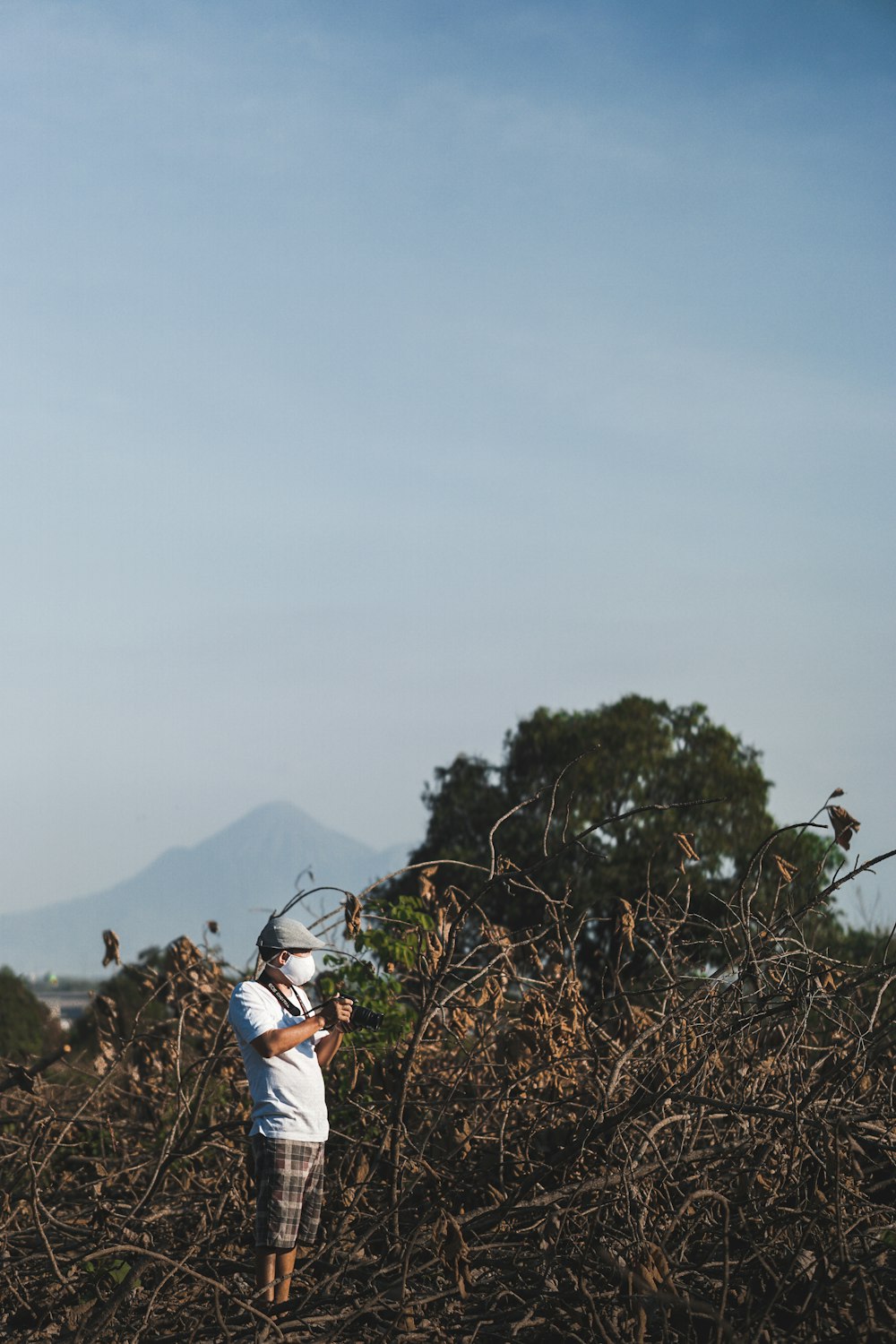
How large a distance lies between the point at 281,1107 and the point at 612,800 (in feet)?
52.1

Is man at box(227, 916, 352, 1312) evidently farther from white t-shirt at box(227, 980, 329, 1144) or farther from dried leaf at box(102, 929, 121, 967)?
dried leaf at box(102, 929, 121, 967)

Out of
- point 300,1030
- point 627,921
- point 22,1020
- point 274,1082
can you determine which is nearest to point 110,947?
point 274,1082

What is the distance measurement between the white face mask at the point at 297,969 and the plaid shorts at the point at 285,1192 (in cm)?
56

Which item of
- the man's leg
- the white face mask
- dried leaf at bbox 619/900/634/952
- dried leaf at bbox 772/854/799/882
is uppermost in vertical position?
dried leaf at bbox 772/854/799/882

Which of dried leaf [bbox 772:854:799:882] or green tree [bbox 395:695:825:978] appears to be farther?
green tree [bbox 395:695:825:978]

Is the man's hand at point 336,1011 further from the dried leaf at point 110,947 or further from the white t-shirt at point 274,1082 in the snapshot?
the dried leaf at point 110,947

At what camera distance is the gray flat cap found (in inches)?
194

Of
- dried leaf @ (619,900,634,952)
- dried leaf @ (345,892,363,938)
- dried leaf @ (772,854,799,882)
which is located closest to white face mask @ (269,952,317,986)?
dried leaf @ (345,892,363,938)

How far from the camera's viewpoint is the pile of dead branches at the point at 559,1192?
4066 millimetres

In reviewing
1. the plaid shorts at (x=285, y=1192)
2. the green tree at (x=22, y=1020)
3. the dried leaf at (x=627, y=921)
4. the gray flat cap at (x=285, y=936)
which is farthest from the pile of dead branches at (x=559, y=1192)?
the green tree at (x=22, y=1020)

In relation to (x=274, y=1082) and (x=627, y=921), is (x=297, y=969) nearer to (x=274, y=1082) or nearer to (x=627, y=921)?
(x=274, y=1082)

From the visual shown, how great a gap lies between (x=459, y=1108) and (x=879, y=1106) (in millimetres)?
1769

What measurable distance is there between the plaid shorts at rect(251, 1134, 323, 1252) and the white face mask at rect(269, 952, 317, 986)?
0.56 metres

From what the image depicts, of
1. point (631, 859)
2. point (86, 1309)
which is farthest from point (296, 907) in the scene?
point (631, 859)
